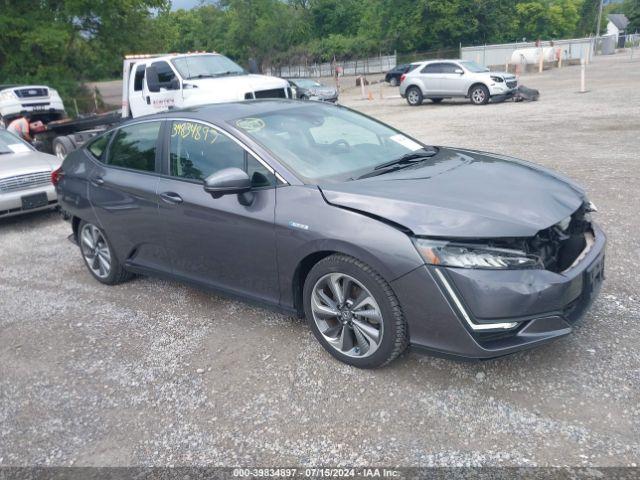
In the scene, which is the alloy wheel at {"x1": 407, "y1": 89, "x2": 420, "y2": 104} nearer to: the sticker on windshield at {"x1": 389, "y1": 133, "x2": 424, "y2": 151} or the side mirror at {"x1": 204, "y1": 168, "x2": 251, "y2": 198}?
the sticker on windshield at {"x1": 389, "y1": 133, "x2": 424, "y2": 151}

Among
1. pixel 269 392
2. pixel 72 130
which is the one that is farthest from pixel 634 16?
pixel 269 392

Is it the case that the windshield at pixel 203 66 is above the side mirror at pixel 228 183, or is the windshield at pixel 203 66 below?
above

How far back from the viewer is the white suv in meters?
15.1

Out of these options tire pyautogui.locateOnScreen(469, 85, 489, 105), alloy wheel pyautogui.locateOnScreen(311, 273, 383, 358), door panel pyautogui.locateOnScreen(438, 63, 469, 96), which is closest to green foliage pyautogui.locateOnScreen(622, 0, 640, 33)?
door panel pyautogui.locateOnScreen(438, 63, 469, 96)

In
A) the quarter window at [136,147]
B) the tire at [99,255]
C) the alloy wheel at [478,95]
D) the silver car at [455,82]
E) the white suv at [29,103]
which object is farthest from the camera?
the alloy wheel at [478,95]

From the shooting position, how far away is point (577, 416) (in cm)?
296

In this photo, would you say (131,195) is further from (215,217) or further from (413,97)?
(413,97)

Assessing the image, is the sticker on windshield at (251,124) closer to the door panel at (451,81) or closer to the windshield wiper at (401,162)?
the windshield wiper at (401,162)

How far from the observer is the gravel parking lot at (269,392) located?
2.88m

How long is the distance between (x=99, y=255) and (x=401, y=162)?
3.05 m

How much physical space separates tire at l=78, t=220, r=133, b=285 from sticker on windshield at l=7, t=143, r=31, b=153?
4134 mm

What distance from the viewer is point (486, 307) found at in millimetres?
2953

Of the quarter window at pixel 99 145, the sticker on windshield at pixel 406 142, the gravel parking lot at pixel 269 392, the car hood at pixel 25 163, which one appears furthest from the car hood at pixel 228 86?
the sticker on windshield at pixel 406 142

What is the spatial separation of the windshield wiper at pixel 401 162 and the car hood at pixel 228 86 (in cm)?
777
